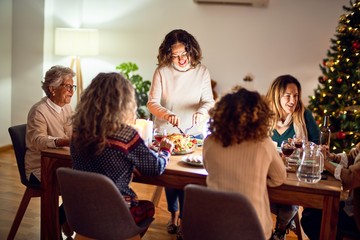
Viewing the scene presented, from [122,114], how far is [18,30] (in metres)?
3.78

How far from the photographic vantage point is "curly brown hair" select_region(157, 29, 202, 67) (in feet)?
9.48

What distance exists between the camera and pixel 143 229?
6.59ft

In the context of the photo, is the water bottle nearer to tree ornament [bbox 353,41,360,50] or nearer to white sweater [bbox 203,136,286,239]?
white sweater [bbox 203,136,286,239]

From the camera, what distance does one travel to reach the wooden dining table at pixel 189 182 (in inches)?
74.0

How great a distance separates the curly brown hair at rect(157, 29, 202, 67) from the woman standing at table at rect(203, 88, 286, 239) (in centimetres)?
120

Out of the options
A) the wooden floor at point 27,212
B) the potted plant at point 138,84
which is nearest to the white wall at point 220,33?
the potted plant at point 138,84

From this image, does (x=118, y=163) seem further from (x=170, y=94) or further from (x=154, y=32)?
(x=154, y=32)

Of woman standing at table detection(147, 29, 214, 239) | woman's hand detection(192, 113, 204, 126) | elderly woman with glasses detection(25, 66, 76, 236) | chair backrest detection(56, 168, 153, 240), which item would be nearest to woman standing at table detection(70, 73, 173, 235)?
chair backrest detection(56, 168, 153, 240)

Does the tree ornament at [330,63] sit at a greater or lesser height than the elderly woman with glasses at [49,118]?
greater

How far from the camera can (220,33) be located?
5051 mm

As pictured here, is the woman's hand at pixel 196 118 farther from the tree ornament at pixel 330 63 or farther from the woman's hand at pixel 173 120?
the tree ornament at pixel 330 63

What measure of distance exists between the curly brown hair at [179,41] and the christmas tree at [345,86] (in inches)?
70.0

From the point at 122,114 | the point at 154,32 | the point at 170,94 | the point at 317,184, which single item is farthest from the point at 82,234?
the point at 154,32

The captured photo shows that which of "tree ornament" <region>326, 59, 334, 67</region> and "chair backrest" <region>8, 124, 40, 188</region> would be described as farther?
"tree ornament" <region>326, 59, 334, 67</region>
